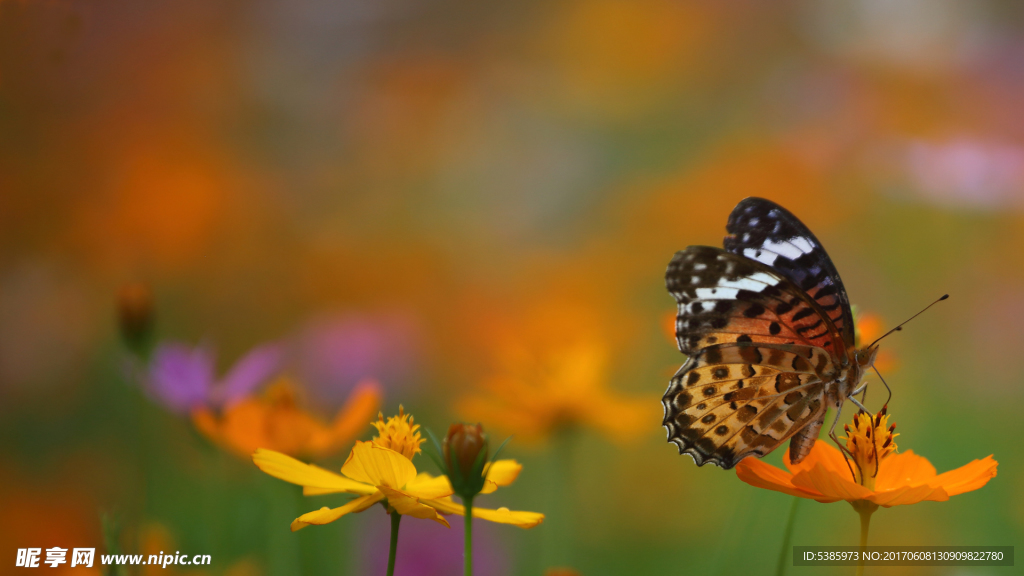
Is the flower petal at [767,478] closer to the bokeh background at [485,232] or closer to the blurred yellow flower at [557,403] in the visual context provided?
the bokeh background at [485,232]

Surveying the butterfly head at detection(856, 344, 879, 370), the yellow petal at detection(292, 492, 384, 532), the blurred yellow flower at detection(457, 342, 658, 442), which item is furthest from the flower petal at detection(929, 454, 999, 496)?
the blurred yellow flower at detection(457, 342, 658, 442)

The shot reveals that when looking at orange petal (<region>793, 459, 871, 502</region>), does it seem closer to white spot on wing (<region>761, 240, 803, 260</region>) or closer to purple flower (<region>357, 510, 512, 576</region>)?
A: white spot on wing (<region>761, 240, 803, 260</region>)

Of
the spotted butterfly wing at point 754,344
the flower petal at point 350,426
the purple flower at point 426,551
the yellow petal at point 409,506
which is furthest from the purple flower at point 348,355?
the yellow petal at point 409,506

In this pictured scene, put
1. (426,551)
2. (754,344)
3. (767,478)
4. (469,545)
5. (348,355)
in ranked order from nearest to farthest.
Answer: (469,545)
(767,478)
(754,344)
(426,551)
(348,355)

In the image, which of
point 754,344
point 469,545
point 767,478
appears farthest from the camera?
point 754,344

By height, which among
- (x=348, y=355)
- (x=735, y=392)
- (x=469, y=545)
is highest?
(x=348, y=355)

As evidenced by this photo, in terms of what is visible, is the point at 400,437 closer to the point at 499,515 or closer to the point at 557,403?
the point at 499,515

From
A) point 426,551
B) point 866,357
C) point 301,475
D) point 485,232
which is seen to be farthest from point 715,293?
point 485,232

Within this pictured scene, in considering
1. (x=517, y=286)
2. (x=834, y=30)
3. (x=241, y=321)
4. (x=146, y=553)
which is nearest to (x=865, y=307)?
(x=517, y=286)
